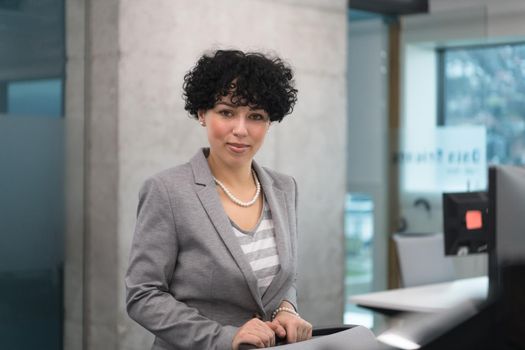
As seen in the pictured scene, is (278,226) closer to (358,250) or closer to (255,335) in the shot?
(255,335)

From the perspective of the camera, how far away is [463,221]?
176 inches

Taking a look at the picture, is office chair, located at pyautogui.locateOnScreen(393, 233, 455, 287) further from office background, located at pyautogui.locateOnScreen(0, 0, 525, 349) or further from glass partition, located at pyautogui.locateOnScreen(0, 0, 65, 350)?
glass partition, located at pyautogui.locateOnScreen(0, 0, 65, 350)

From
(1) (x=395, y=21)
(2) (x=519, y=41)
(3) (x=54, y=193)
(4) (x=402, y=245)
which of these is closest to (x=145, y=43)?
(3) (x=54, y=193)

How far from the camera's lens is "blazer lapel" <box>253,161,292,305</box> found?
2.51 meters

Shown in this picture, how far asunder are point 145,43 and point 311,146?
1.60 metres

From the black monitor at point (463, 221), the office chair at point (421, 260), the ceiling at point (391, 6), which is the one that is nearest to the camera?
the black monitor at point (463, 221)

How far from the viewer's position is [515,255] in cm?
79

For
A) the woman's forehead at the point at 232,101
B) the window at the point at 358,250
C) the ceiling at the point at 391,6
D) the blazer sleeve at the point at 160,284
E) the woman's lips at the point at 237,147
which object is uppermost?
the ceiling at the point at 391,6

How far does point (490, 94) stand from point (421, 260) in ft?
9.37

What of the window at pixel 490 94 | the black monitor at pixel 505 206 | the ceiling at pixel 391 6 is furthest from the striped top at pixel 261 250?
the window at pixel 490 94

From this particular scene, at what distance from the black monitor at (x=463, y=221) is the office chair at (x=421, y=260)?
782 mm

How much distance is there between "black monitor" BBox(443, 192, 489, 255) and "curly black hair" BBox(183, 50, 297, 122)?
2.13 metres

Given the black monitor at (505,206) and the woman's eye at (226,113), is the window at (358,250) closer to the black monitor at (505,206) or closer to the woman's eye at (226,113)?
the woman's eye at (226,113)

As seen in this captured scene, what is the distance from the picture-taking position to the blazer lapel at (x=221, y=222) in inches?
94.0
